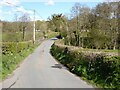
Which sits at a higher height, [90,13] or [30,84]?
[90,13]

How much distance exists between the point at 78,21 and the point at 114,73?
123 feet

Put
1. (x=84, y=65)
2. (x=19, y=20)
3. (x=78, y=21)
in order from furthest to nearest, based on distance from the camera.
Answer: (x=19, y=20)
(x=78, y=21)
(x=84, y=65)

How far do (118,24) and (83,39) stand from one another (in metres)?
10.1

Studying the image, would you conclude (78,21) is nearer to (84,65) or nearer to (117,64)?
(84,65)

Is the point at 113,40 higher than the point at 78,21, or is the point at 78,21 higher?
the point at 78,21

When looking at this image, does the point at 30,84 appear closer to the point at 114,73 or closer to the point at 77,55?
the point at 114,73

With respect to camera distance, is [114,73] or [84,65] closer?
[114,73]

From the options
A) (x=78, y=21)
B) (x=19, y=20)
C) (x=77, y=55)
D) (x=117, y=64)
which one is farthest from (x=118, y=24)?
(x=19, y=20)

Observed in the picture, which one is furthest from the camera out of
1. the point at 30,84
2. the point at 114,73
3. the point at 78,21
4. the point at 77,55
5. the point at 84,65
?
the point at 78,21

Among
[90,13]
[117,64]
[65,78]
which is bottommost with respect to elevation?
[65,78]

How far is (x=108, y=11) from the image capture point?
1770 inches

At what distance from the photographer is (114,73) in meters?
13.8

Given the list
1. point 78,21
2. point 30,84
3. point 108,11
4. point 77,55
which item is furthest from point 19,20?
point 30,84

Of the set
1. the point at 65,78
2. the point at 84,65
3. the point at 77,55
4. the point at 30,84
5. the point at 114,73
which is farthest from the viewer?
the point at 77,55
